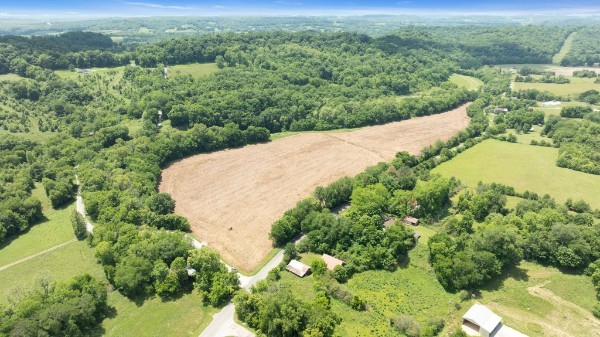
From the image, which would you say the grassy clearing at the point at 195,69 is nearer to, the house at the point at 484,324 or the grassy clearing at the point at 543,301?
the grassy clearing at the point at 543,301

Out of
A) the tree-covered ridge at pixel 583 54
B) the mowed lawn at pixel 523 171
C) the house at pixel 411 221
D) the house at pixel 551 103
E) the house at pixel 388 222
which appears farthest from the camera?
the tree-covered ridge at pixel 583 54

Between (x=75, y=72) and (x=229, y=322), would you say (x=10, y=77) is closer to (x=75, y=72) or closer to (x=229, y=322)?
(x=75, y=72)

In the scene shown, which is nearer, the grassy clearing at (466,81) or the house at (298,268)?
the house at (298,268)

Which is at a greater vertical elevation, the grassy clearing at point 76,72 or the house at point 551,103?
the grassy clearing at point 76,72

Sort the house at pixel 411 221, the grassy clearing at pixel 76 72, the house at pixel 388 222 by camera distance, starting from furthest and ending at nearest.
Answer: the grassy clearing at pixel 76 72 → the house at pixel 411 221 → the house at pixel 388 222

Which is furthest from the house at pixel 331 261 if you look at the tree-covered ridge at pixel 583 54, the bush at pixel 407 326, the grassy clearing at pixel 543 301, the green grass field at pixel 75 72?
the tree-covered ridge at pixel 583 54
